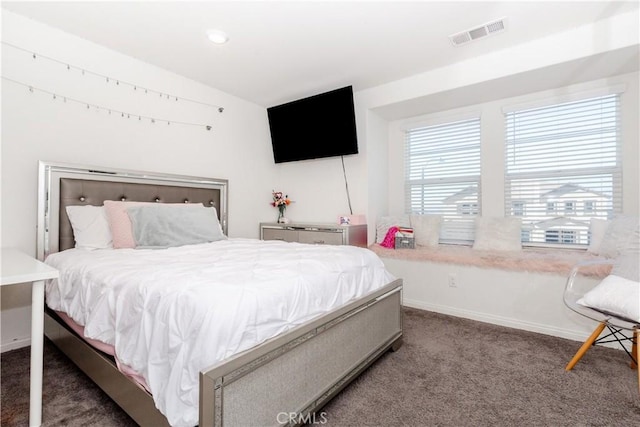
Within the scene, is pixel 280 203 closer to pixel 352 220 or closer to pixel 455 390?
pixel 352 220

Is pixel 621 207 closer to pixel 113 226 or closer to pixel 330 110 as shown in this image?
pixel 330 110

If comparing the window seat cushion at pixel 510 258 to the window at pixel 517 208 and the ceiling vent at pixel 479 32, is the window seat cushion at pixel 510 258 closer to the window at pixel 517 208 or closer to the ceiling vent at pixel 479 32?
the window at pixel 517 208

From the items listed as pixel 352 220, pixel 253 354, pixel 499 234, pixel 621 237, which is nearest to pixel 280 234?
pixel 352 220

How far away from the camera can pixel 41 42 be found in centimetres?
238

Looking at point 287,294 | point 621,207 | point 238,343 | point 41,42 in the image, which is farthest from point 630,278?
point 41,42

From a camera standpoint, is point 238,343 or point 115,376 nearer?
point 238,343

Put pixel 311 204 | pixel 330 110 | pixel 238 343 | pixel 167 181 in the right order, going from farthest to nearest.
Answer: pixel 311 204, pixel 330 110, pixel 167 181, pixel 238 343

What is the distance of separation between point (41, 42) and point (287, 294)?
2796 mm

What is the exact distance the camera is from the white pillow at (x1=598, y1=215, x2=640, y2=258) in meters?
2.33

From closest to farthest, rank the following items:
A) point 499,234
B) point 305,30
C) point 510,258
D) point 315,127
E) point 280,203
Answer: point 305,30
point 510,258
point 499,234
point 315,127
point 280,203

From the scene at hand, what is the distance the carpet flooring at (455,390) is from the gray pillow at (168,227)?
0.92m

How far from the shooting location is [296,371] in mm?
1340

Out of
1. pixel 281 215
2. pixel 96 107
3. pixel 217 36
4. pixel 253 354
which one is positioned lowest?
pixel 253 354

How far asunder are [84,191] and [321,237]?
2.26 m
